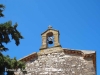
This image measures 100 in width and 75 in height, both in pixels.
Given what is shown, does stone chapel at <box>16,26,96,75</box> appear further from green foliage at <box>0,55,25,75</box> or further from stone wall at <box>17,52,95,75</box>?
green foliage at <box>0,55,25,75</box>

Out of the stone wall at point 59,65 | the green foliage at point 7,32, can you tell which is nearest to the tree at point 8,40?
the green foliage at point 7,32

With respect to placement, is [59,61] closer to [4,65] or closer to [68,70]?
[68,70]

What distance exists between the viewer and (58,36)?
14195 mm

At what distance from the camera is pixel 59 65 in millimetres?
12750

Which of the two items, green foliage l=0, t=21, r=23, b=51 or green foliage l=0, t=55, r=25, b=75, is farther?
green foliage l=0, t=21, r=23, b=51

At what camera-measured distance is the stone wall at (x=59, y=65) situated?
12.3m

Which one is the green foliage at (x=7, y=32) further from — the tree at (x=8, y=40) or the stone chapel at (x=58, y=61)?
the stone chapel at (x=58, y=61)

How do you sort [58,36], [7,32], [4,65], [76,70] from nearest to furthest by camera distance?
1. [4,65]
2. [7,32]
3. [76,70]
4. [58,36]

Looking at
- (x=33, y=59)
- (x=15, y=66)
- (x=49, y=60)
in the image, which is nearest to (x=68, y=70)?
(x=49, y=60)

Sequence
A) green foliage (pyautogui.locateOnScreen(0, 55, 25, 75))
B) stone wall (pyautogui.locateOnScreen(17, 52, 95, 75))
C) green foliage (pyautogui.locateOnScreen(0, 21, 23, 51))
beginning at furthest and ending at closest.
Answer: stone wall (pyautogui.locateOnScreen(17, 52, 95, 75)) → green foliage (pyautogui.locateOnScreen(0, 21, 23, 51)) → green foliage (pyautogui.locateOnScreen(0, 55, 25, 75))

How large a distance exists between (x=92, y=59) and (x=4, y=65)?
613 centimetres

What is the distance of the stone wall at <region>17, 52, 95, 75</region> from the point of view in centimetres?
1230

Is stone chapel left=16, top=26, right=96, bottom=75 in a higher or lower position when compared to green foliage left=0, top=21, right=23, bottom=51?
lower

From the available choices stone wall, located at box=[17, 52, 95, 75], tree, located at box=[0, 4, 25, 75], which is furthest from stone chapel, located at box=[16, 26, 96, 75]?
tree, located at box=[0, 4, 25, 75]
